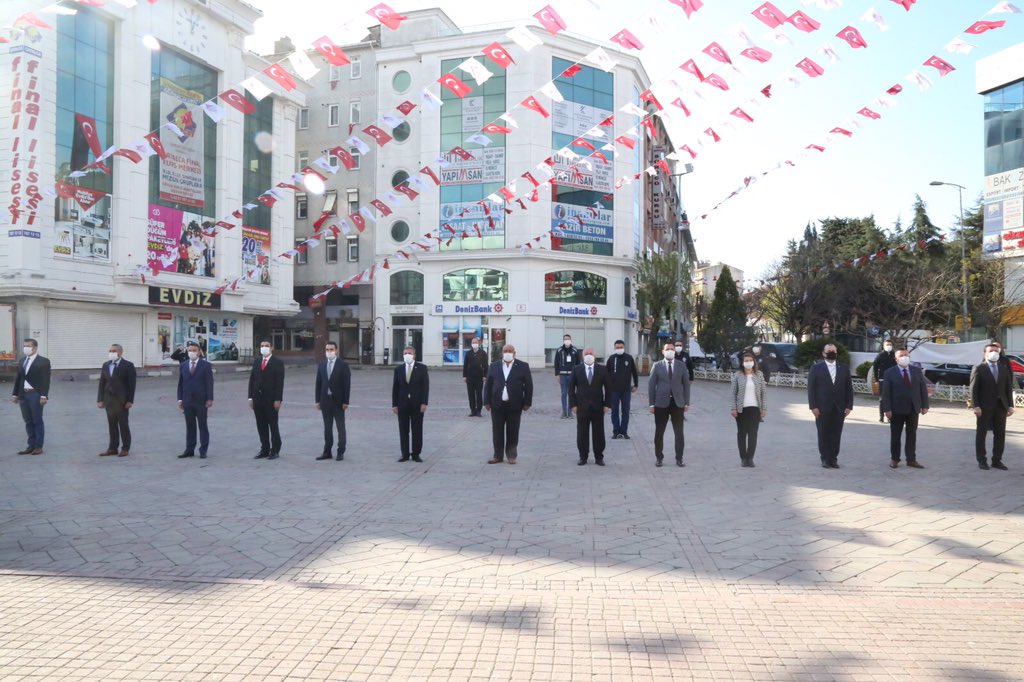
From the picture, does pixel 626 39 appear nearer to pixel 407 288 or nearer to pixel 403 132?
pixel 407 288

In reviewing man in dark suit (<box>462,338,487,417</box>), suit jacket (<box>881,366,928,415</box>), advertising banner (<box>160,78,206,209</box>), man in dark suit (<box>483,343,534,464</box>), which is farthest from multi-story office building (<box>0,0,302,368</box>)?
suit jacket (<box>881,366,928,415</box>)

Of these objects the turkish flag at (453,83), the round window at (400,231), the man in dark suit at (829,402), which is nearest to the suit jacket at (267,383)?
the turkish flag at (453,83)

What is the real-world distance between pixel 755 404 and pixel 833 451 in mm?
1202

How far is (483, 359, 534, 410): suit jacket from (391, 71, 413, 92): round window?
35.9 m

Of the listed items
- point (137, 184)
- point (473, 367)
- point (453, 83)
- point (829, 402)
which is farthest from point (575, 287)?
point (829, 402)

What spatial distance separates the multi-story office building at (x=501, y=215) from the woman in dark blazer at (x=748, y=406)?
1134 inches

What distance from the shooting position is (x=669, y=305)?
4112 centimetres

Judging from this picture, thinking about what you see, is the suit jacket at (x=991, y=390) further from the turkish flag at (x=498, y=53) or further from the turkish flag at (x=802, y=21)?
the turkish flag at (x=498, y=53)

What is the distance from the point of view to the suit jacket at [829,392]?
1056cm

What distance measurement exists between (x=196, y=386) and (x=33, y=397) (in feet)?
8.28

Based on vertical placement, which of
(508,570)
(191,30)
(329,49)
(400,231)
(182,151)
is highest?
(191,30)

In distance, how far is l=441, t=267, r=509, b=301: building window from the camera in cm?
4172

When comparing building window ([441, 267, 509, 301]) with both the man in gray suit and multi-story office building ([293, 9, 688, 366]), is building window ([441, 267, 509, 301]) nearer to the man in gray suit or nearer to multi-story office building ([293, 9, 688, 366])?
multi-story office building ([293, 9, 688, 366])

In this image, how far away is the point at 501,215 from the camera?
40.9 meters
